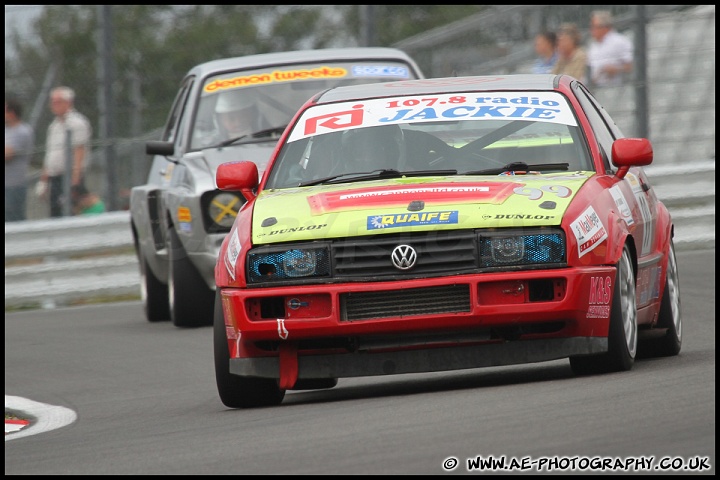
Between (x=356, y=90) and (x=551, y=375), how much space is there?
203 cm

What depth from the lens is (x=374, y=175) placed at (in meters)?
7.70

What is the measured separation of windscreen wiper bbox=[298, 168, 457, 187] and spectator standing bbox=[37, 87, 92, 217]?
7.51 meters

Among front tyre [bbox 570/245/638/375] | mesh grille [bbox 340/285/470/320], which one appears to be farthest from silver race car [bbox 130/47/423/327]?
mesh grille [bbox 340/285/470/320]

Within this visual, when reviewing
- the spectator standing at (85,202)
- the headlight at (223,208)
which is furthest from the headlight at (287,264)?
the spectator standing at (85,202)

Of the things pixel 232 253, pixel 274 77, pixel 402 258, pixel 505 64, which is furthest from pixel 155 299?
pixel 505 64

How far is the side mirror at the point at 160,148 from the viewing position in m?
11.5

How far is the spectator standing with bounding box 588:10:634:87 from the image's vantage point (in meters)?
15.6

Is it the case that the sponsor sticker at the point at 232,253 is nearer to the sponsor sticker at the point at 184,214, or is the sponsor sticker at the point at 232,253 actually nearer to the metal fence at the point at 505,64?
the sponsor sticker at the point at 184,214

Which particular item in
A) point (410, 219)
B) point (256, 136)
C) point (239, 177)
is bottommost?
point (410, 219)

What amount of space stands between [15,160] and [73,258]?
1.14m

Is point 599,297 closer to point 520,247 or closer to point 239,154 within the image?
point 520,247

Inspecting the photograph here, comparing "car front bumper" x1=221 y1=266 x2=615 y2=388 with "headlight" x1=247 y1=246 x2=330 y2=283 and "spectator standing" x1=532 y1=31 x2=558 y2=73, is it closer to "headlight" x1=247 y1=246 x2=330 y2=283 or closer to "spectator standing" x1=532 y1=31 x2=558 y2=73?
"headlight" x1=247 y1=246 x2=330 y2=283

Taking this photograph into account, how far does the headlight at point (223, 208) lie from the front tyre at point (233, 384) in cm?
373

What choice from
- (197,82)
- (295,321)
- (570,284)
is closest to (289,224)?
(295,321)
